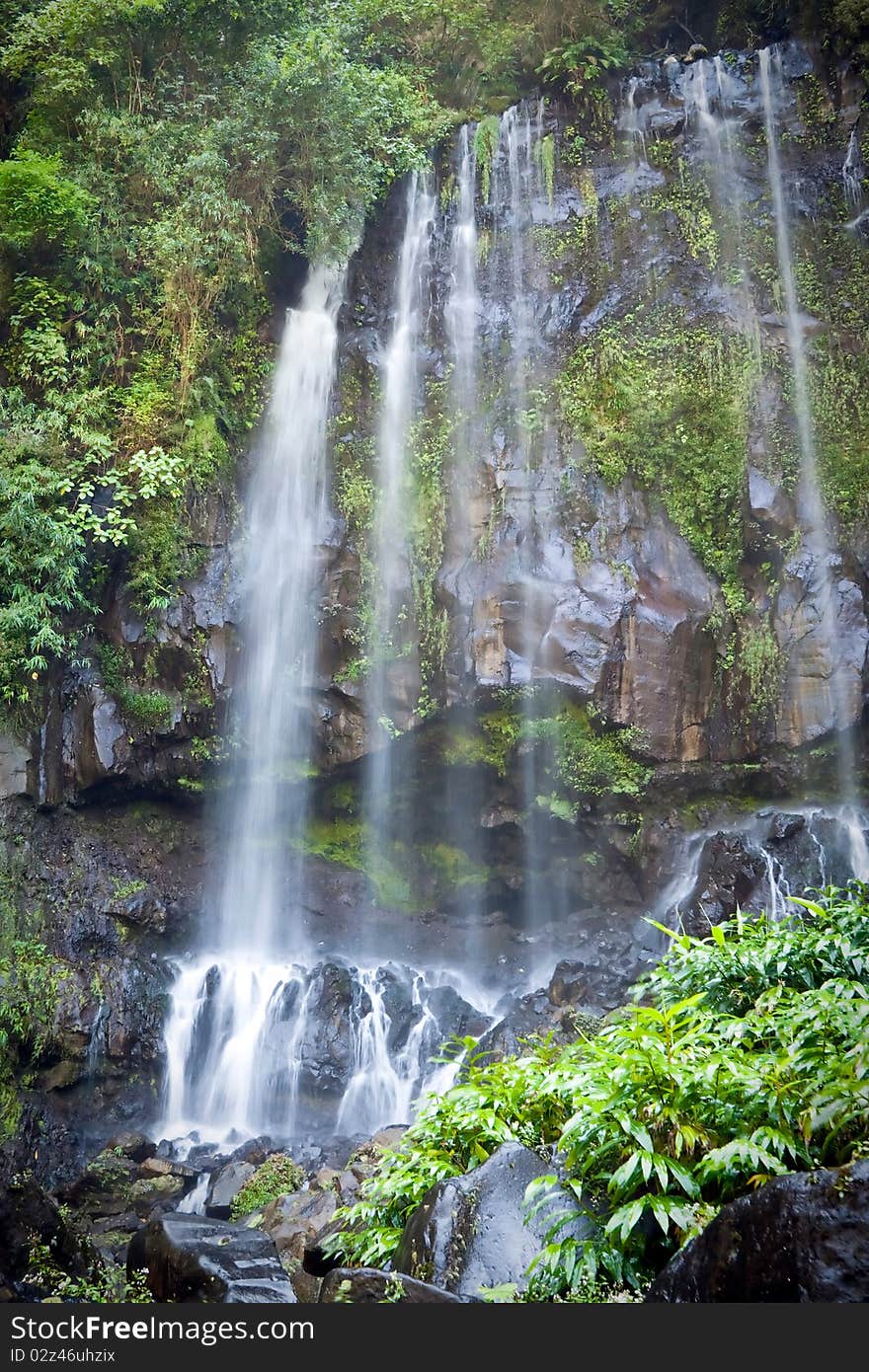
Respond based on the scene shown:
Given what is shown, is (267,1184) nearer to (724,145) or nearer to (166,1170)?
(166,1170)

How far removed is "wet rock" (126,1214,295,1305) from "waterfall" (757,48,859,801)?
921 centimetres

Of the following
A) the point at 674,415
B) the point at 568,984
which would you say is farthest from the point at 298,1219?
the point at 674,415

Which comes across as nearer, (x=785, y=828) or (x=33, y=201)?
(x=785, y=828)

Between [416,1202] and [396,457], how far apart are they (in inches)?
434

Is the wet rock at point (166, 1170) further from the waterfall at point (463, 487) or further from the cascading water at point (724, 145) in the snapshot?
the cascading water at point (724, 145)

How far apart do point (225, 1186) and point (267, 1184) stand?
429 millimetres

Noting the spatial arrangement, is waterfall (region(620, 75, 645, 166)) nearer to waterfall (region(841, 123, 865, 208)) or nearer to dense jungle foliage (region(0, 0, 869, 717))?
dense jungle foliage (region(0, 0, 869, 717))

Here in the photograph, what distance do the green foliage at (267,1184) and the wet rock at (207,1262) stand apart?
2720 millimetres

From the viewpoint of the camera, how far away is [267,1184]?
320 inches

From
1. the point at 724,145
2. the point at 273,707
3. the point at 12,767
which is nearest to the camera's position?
the point at 12,767

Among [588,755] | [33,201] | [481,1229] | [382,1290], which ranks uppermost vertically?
[33,201]

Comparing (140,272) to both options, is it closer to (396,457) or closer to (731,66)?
(396,457)

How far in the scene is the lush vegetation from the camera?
3.03 meters

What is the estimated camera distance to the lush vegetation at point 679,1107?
3.03 meters
